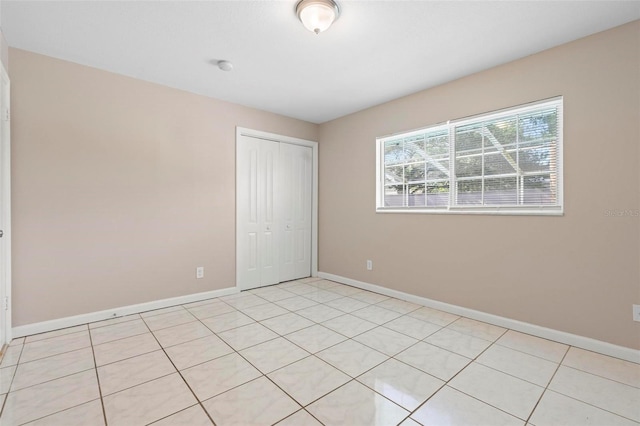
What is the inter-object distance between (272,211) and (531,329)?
332cm

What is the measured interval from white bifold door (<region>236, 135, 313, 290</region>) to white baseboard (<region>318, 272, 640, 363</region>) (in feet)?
4.84

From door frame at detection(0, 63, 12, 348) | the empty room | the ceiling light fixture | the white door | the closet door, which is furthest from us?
the white door

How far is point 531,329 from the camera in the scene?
8.59 ft

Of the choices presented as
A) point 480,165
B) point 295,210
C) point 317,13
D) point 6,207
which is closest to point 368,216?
point 295,210

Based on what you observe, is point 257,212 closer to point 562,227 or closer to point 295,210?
point 295,210

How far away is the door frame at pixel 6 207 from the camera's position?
2357 mm

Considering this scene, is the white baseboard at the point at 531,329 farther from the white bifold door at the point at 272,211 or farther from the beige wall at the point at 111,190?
the beige wall at the point at 111,190

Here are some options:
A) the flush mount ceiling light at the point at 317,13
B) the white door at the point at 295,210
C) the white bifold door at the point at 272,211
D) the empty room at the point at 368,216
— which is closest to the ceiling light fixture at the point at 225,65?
the empty room at the point at 368,216

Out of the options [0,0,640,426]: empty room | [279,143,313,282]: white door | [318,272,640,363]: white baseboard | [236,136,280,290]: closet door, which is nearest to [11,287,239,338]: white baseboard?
[0,0,640,426]: empty room

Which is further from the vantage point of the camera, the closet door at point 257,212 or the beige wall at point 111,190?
the closet door at point 257,212

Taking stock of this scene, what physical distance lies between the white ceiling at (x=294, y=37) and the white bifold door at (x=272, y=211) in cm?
120

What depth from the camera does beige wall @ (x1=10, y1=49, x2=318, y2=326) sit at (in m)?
2.61

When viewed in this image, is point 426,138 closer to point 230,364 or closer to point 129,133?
point 230,364

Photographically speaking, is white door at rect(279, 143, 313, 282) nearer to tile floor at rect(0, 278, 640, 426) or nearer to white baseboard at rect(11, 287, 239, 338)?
white baseboard at rect(11, 287, 239, 338)
